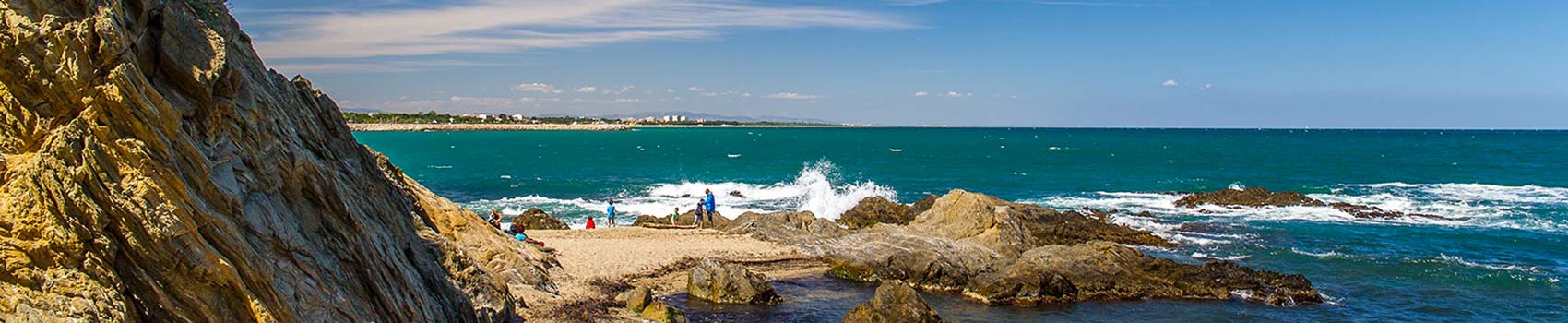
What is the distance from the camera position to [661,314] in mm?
17641

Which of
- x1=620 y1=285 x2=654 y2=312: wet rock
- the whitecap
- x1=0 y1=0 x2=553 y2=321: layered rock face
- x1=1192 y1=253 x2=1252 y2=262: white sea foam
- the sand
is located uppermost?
x1=0 y1=0 x2=553 y2=321: layered rock face

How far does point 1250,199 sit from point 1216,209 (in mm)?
3258

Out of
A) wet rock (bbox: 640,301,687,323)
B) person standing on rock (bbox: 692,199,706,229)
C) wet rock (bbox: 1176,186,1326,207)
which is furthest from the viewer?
wet rock (bbox: 1176,186,1326,207)

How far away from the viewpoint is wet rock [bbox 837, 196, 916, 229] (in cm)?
3456

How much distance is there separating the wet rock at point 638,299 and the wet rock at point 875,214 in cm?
1617

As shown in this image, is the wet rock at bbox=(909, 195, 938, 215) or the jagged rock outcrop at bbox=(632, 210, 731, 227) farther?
the wet rock at bbox=(909, 195, 938, 215)

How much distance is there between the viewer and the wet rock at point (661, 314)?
17.5 m

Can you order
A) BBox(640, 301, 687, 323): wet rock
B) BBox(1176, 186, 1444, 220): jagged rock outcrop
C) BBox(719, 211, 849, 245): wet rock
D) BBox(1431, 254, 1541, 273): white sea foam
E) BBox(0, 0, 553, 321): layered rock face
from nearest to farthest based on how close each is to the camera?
BBox(0, 0, 553, 321): layered rock face < BBox(640, 301, 687, 323): wet rock < BBox(1431, 254, 1541, 273): white sea foam < BBox(719, 211, 849, 245): wet rock < BBox(1176, 186, 1444, 220): jagged rock outcrop

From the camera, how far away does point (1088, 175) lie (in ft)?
218

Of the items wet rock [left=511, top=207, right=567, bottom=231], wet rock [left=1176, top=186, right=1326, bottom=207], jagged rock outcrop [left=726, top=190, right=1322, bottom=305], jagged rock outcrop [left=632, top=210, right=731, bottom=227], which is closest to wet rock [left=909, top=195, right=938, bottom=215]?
jagged rock outcrop [left=632, top=210, right=731, bottom=227]

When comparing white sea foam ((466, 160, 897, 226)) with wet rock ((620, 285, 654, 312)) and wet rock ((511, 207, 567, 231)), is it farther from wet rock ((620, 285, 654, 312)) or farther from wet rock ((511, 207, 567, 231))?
wet rock ((620, 285, 654, 312))

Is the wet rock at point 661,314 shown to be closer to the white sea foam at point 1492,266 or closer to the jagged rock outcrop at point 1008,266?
the jagged rock outcrop at point 1008,266

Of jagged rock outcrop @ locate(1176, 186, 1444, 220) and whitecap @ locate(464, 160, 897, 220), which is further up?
jagged rock outcrop @ locate(1176, 186, 1444, 220)

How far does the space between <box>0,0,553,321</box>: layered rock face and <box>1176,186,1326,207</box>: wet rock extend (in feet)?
130
